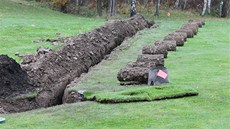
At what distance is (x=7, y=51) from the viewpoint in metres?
18.0

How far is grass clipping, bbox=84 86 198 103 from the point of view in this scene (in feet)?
34.1

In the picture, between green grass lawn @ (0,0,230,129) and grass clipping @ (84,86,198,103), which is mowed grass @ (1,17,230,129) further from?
grass clipping @ (84,86,198,103)

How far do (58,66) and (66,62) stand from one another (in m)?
0.72

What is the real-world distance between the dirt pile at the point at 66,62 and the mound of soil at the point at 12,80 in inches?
16.8

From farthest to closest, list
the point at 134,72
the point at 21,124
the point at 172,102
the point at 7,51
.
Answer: the point at 7,51 → the point at 134,72 → the point at 172,102 → the point at 21,124

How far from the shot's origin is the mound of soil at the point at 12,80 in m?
11.7

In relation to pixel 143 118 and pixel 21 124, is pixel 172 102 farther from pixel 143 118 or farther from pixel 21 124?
pixel 21 124

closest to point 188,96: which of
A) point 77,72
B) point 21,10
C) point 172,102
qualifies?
point 172,102

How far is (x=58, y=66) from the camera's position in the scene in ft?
48.4

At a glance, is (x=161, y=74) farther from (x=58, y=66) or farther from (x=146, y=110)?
(x=58, y=66)

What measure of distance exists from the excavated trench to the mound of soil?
0.18 m

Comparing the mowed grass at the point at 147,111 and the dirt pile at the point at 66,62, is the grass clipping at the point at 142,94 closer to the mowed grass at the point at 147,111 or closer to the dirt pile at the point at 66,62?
the mowed grass at the point at 147,111

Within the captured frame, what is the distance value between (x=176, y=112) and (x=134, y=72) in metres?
3.07

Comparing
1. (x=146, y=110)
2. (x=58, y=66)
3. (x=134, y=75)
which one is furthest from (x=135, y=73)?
(x=58, y=66)
